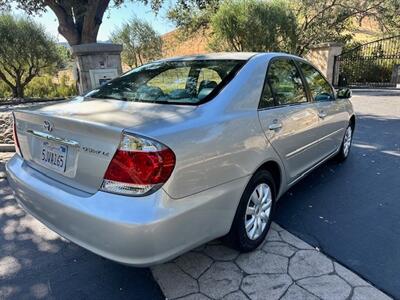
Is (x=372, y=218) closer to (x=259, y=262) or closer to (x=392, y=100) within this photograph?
(x=259, y=262)

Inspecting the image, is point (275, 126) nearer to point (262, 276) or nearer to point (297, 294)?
point (262, 276)

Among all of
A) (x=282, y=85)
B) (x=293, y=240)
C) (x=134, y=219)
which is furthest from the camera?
(x=282, y=85)

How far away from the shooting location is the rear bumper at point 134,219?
2.04 m

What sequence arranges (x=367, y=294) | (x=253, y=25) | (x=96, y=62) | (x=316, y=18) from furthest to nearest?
1. (x=316, y=18)
2. (x=253, y=25)
3. (x=96, y=62)
4. (x=367, y=294)

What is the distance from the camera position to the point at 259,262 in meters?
2.85

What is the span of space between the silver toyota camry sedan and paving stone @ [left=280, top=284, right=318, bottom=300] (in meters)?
0.51

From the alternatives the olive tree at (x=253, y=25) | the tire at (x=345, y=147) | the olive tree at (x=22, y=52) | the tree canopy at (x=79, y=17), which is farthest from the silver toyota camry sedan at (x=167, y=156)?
the olive tree at (x=22, y=52)

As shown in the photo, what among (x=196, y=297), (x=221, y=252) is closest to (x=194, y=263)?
(x=221, y=252)

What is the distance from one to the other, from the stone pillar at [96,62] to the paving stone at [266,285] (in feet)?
16.5

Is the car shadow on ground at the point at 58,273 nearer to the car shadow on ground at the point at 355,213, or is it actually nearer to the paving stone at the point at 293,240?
the paving stone at the point at 293,240

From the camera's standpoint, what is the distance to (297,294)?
2.47 m

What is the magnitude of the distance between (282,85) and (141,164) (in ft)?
5.98

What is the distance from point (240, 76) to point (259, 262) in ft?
4.76

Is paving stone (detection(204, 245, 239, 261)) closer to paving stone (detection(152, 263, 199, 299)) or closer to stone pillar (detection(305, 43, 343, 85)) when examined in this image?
paving stone (detection(152, 263, 199, 299))
